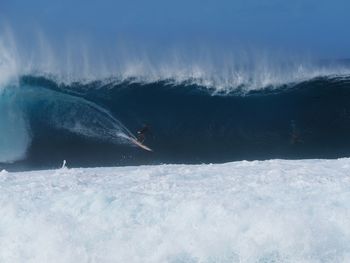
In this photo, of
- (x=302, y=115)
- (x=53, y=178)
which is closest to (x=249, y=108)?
(x=302, y=115)

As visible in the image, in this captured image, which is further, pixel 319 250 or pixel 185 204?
pixel 185 204

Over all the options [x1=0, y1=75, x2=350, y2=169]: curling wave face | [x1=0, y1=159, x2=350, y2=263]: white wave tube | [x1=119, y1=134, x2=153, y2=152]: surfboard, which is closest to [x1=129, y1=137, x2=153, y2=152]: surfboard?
[x1=119, y1=134, x2=153, y2=152]: surfboard

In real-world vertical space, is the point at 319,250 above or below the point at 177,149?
below

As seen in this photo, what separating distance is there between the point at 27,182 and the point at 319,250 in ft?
16.6

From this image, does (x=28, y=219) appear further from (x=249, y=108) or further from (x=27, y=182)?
(x=249, y=108)

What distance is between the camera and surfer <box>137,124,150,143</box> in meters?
13.1

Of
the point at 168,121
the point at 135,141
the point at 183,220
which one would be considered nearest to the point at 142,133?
the point at 135,141

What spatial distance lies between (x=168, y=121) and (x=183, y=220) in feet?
22.5

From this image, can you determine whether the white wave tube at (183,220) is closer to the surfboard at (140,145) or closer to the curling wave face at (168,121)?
the surfboard at (140,145)

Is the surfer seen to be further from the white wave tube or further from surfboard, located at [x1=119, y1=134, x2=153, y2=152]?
the white wave tube

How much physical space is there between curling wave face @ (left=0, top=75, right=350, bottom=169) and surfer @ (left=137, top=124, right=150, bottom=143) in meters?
0.16

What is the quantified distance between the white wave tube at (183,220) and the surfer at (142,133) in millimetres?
4858

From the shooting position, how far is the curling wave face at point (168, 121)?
1291 centimetres

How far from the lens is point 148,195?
7.61 meters
